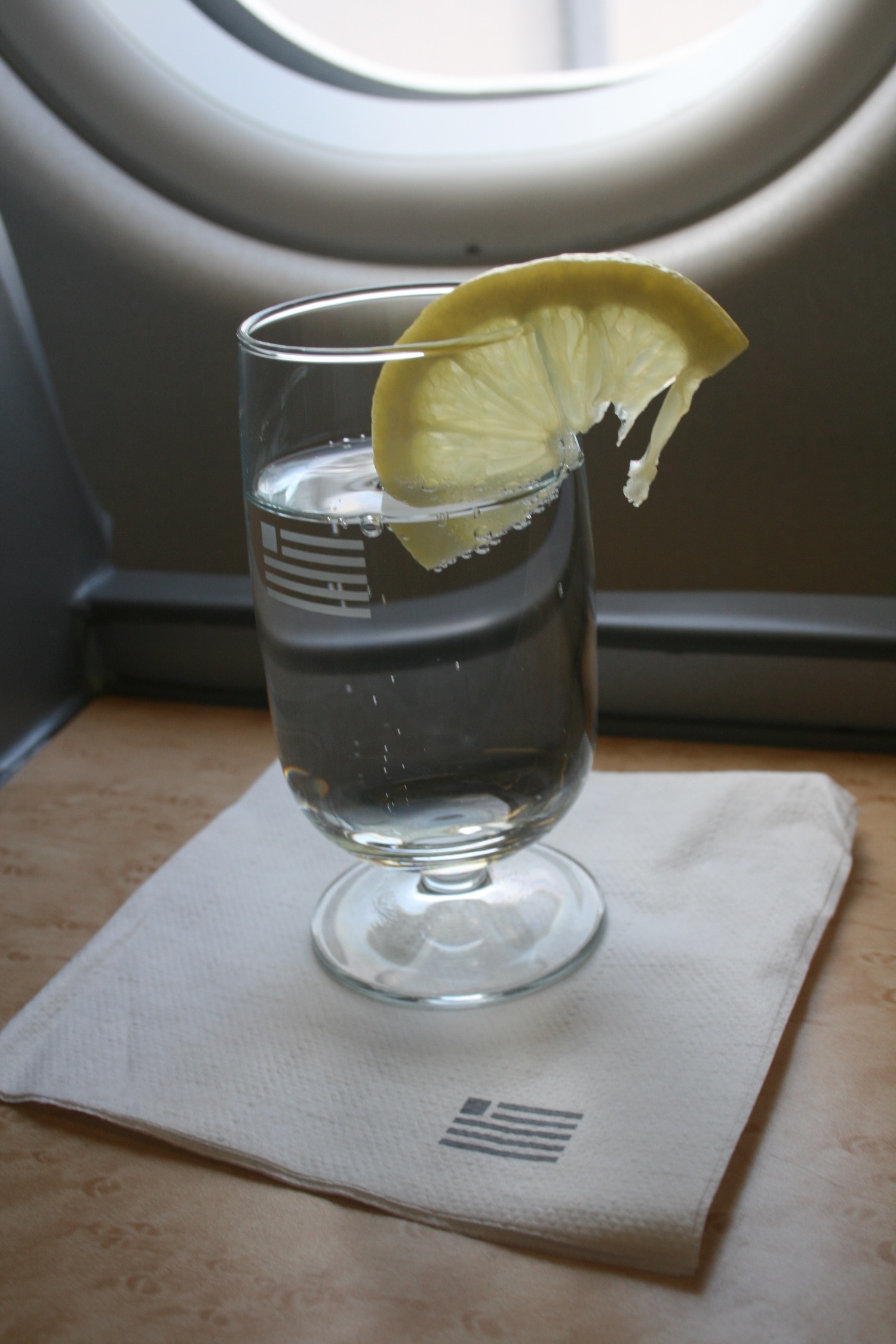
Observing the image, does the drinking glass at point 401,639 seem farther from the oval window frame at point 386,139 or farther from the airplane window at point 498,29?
the airplane window at point 498,29

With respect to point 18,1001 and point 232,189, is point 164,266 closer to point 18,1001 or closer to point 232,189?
point 232,189

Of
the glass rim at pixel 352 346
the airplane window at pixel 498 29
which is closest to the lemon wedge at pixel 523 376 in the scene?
the glass rim at pixel 352 346

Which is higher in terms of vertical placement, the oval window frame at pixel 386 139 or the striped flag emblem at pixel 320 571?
the oval window frame at pixel 386 139

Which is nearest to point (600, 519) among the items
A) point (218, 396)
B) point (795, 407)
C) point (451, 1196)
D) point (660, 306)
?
point (795, 407)

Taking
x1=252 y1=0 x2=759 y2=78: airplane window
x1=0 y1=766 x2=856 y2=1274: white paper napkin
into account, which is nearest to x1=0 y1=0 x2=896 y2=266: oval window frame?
x1=252 y1=0 x2=759 y2=78: airplane window

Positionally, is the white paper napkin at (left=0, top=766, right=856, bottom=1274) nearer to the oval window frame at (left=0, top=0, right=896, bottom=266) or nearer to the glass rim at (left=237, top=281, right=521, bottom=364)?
the glass rim at (left=237, top=281, right=521, bottom=364)

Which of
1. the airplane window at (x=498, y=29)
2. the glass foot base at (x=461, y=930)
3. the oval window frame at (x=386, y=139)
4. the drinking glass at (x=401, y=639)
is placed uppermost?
the airplane window at (x=498, y=29)
